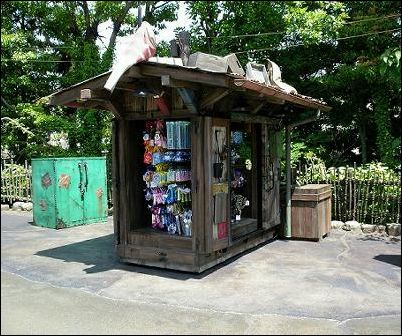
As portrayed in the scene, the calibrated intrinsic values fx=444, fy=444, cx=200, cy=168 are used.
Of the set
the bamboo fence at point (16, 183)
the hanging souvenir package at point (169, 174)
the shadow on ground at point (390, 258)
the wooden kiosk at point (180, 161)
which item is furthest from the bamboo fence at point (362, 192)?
the bamboo fence at point (16, 183)

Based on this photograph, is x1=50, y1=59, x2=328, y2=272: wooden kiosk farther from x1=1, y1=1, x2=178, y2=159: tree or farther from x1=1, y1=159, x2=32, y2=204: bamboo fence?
x1=1, y1=1, x2=178, y2=159: tree

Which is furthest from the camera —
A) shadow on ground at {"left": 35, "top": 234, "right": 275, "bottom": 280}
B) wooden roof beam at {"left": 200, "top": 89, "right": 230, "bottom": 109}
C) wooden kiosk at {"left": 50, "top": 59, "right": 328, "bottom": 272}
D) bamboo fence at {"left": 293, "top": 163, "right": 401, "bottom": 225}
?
bamboo fence at {"left": 293, "top": 163, "right": 401, "bottom": 225}

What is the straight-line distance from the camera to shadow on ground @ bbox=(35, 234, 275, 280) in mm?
6688

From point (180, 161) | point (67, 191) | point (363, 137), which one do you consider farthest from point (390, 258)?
point (363, 137)

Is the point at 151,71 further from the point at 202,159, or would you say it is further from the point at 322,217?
the point at 322,217

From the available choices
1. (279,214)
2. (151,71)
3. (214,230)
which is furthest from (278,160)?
(151,71)

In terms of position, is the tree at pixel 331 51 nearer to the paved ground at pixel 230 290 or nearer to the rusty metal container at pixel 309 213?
the rusty metal container at pixel 309 213

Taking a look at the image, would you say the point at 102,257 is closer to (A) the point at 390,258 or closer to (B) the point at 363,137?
(A) the point at 390,258

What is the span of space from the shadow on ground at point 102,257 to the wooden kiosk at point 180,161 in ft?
0.35

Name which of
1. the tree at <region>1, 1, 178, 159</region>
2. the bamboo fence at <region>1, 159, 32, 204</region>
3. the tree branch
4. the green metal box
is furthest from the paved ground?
the tree branch

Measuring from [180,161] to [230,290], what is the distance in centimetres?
240

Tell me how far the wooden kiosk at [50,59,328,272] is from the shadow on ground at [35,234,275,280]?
108mm

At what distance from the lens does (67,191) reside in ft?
35.8

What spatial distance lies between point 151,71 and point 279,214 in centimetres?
433
